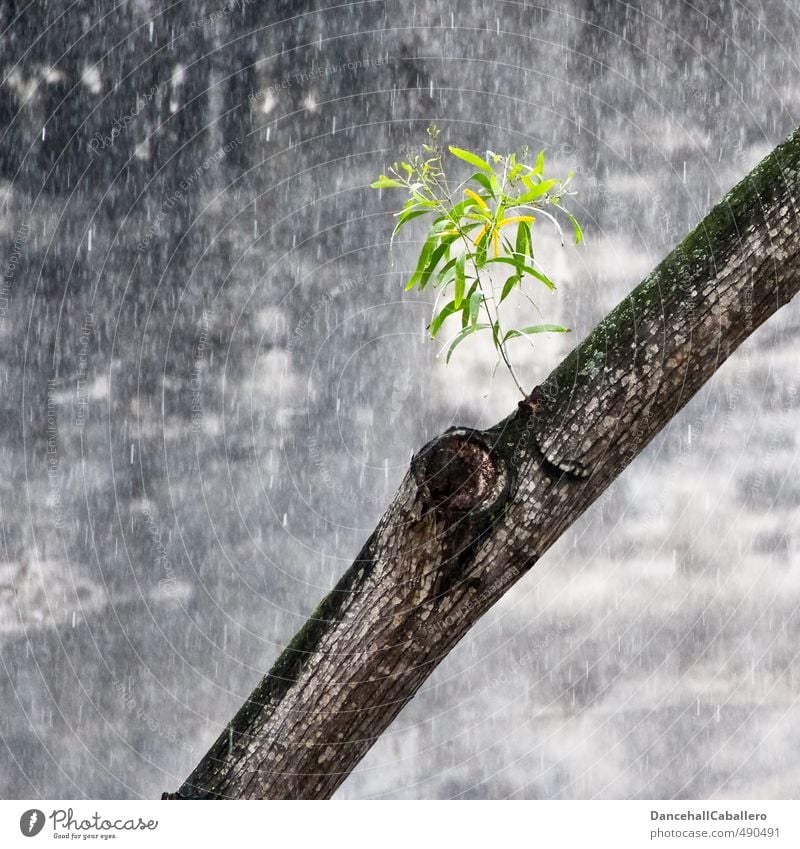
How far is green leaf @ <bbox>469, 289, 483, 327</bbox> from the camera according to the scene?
193 cm

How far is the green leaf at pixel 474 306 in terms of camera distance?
193cm

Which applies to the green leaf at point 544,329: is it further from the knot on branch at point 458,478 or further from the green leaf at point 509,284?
the knot on branch at point 458,478

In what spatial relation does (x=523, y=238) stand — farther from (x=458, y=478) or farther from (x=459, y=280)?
(x=458, y=478)

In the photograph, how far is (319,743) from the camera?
7.04 ft

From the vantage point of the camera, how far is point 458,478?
6.57 feet

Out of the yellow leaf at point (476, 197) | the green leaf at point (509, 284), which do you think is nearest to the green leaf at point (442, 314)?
the green leaf at point (509, 284)

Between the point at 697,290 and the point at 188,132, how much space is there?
Result: 10.6ft

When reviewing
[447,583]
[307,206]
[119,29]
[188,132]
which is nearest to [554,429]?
[447,583]
